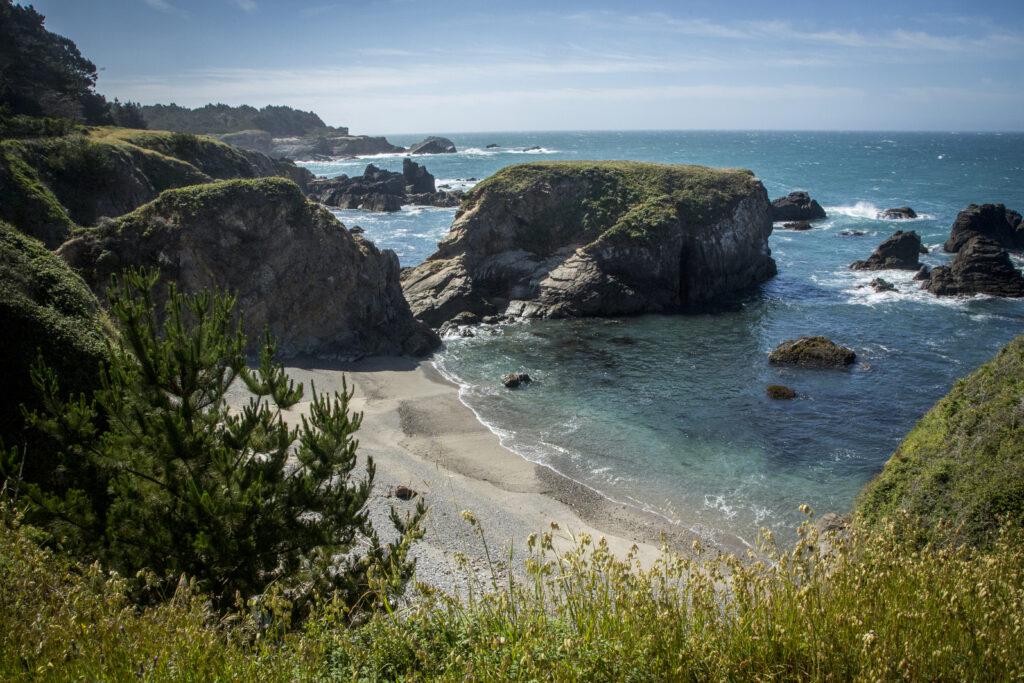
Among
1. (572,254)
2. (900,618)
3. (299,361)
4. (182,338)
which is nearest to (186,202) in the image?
(299,361)

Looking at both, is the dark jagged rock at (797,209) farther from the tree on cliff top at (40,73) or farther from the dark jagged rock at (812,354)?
the tree on cliff top at (40,73)

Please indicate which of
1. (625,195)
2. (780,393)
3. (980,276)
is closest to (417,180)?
(625,195)

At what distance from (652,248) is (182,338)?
3670 centimetres

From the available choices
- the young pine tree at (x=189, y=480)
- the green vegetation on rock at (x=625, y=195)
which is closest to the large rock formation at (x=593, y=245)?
the green vegetation on rock at (x=625, y=195)

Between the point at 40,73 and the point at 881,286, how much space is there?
70.1 meters

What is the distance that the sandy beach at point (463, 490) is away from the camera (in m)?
16.0

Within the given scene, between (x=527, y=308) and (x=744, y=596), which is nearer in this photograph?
(x=744, y=596)

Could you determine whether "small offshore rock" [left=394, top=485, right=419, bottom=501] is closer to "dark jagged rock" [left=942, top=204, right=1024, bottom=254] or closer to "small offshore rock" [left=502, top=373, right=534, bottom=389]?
"small offshore rock" [left=502, top=373, right=534, bottom=389]

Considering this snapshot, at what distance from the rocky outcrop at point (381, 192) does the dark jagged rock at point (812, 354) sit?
187ft

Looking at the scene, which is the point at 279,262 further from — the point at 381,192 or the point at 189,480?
the point at 381,192

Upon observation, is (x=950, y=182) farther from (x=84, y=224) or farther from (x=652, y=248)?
(x=84, y=224)

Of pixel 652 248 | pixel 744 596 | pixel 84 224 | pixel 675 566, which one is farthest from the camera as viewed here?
pixel 652 248

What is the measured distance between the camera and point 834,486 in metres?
19.1

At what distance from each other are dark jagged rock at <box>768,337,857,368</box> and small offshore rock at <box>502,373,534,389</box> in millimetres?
12677
